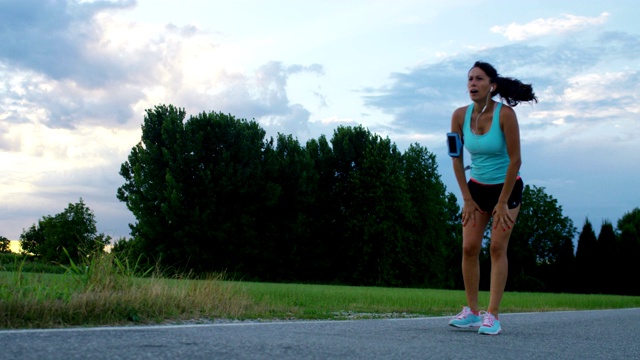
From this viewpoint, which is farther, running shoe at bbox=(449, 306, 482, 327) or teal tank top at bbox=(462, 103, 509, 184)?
running shoe at bbox=(449, 306, 482, 327)

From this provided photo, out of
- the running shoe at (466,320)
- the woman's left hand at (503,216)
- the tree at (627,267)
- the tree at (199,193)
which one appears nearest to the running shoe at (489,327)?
the running shoe at (466,320)

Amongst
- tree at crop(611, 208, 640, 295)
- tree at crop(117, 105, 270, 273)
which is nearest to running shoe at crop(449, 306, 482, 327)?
tree at crop(117, 105, 270, 273)

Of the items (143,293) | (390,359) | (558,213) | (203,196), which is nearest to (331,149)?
(203,196)

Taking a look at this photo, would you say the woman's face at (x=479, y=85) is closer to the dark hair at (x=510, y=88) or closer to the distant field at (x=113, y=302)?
the dark hair at (x=510, y=88)

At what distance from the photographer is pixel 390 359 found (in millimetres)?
3545

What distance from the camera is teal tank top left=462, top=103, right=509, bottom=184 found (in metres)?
5.55

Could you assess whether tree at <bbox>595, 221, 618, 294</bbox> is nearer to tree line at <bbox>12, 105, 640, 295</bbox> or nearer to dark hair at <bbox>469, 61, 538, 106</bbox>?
tree line at <bbox>12, 105, 640, 295</bbox>

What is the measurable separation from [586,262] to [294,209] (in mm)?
25918

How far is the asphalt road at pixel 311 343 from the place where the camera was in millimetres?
3434

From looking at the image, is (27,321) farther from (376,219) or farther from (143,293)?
(376,219)

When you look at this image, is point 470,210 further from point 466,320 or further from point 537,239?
point 537,239

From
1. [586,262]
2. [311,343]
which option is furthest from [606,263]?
[311,343]

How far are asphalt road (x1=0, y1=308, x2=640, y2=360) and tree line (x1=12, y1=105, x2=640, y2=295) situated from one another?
104 feet

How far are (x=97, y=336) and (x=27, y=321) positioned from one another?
1688 millimetres
